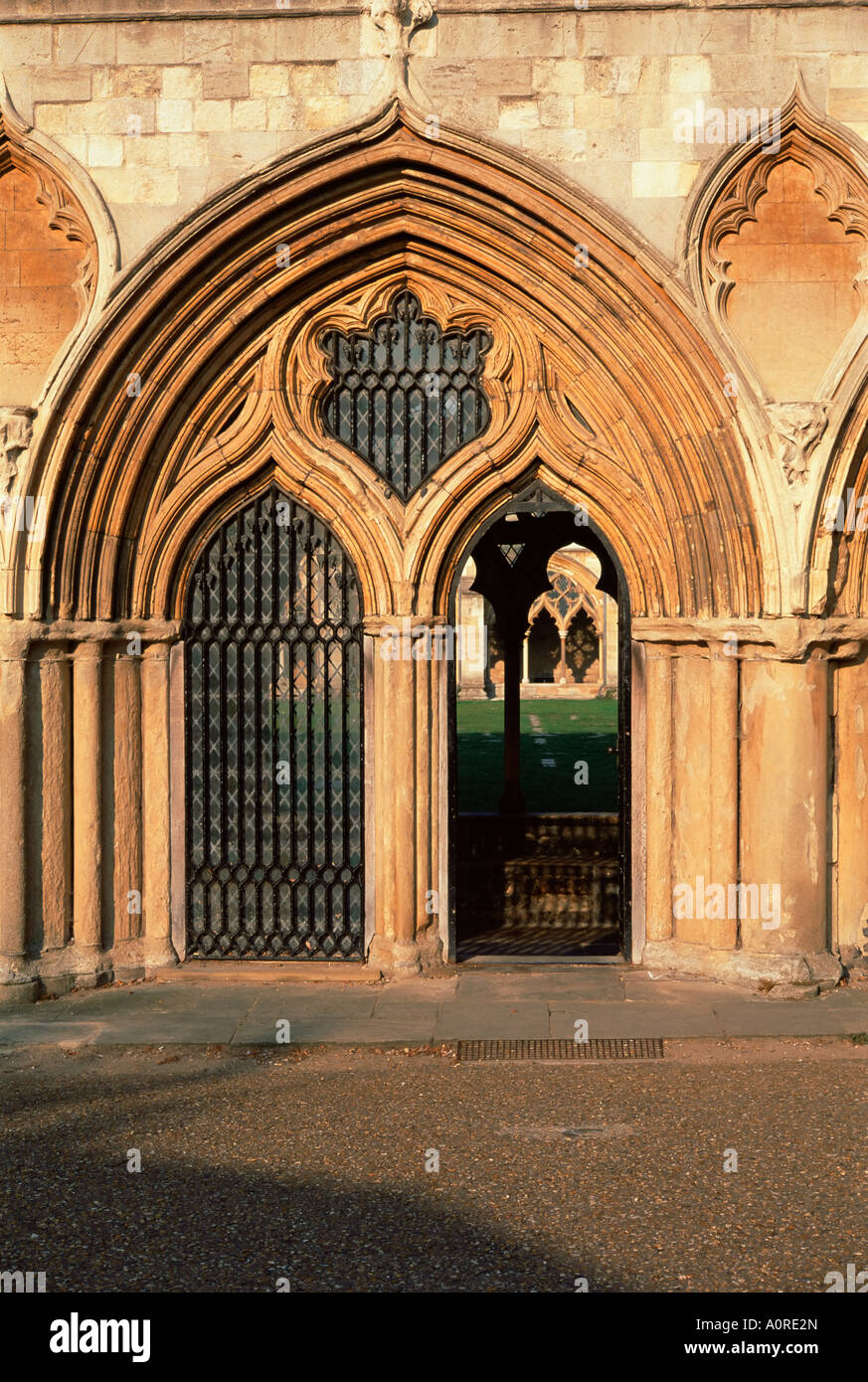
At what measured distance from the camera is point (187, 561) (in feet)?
30.6

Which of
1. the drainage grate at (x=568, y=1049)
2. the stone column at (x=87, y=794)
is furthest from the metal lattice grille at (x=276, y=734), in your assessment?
the drainage grate at (x=568, y=1049)

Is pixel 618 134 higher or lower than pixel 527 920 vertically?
higher

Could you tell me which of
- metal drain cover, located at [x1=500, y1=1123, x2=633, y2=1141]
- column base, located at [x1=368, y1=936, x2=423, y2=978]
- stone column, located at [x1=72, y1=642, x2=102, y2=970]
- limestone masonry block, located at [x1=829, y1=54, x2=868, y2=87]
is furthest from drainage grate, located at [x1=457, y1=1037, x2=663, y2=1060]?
limestone masonry block, located at [x1=829, y1=54, x2=868, y2=87]

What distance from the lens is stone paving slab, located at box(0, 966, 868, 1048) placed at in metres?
8.02

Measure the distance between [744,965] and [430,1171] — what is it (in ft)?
10.5

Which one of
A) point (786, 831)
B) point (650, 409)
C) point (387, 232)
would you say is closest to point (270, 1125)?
point (786, 831)

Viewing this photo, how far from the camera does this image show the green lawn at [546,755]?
16812mm

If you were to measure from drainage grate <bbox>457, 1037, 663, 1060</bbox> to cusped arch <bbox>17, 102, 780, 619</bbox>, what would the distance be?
97.2 inches

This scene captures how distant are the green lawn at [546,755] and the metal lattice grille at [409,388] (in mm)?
5400

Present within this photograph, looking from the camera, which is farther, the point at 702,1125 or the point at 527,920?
the point at 527,920

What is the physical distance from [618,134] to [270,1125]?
5514mm

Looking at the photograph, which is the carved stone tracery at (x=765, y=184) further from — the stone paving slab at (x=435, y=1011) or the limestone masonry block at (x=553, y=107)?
the stone paving slab at (x=435, y=1011)

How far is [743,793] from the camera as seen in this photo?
8.79 m

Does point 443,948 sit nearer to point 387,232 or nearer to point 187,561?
point 187,561
